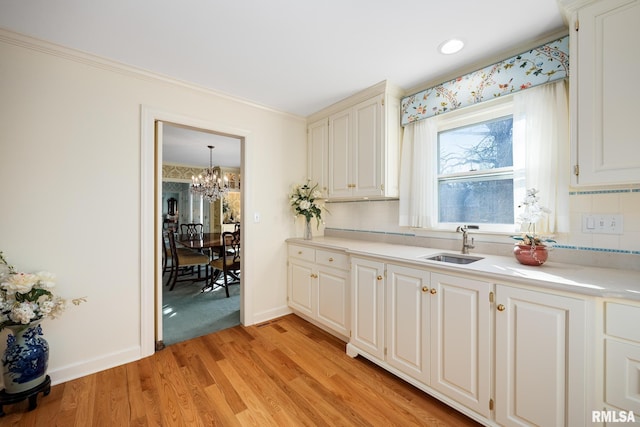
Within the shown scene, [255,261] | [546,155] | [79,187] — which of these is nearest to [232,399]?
[255,261]

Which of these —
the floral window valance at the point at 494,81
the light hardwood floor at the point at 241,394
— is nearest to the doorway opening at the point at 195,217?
the light hardwood floor at the point at 241,394

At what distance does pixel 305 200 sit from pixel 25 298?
2271 millimetres

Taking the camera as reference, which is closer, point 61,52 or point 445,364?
point 445,364

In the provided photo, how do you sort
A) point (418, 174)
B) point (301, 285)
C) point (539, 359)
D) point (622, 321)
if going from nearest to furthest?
point (622, 321) < point (539, 359) < point (418, 174) < point (301, 285)

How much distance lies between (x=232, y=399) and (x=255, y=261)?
1.36 meters

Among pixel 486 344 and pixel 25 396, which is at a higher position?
pixel 486 344

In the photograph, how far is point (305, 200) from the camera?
301 centimetres

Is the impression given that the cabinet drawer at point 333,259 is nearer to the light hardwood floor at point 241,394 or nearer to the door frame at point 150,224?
the light hardwood floor at point 241,394

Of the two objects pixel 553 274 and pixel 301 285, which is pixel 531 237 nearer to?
pixel 553 274

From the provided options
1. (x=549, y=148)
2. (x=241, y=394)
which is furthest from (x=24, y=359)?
(x=549, y=148)

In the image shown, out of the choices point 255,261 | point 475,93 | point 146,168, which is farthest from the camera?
point 255,261

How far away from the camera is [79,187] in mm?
1980

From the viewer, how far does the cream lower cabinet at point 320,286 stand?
241 centimetres

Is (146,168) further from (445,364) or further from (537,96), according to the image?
(537,96)
